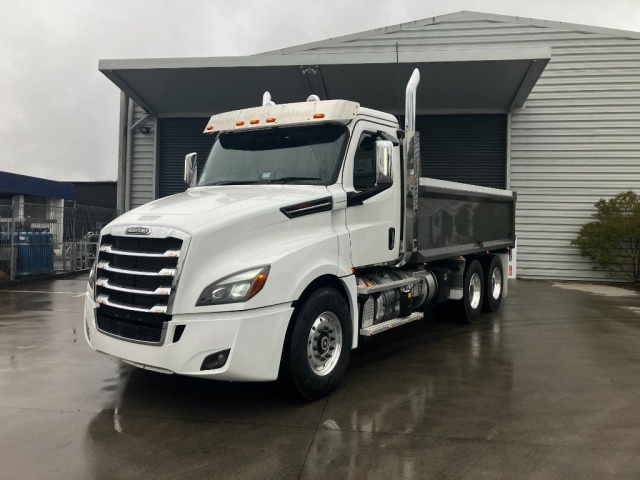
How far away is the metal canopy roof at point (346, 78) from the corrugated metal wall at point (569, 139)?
1531 mm

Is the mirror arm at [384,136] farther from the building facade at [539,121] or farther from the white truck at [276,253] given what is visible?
the building facade at [539,121]

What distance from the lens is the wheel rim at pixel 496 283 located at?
10369 mm

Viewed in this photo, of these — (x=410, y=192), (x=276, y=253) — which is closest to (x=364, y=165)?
(x=410, y=192)

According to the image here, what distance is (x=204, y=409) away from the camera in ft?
16.0

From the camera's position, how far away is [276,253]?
459 centimetres

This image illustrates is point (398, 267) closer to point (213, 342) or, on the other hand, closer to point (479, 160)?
point (213, 342)

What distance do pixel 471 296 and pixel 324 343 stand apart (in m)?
4.99

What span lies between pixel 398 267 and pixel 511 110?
12348 millimetres

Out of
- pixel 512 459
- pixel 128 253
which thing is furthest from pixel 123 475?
pixel 512 459

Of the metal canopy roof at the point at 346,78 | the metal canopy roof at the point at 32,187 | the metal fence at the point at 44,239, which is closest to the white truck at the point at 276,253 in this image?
the metal canopy roof at the point at 346,78

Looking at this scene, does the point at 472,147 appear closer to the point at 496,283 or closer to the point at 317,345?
the point at 496,283

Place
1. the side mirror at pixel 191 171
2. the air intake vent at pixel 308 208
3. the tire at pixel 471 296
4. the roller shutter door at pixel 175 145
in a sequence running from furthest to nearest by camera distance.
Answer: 1. the roller shutter door at pixel 175 145
2. the tire at pixel 471 296
3. the side mirror at pixel 191 171
4. the air intake vent at pixel 308 208

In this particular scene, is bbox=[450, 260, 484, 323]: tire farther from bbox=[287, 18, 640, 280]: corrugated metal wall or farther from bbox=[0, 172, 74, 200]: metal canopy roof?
bbox=[0, 172, 74, 200]: metal canopy roof

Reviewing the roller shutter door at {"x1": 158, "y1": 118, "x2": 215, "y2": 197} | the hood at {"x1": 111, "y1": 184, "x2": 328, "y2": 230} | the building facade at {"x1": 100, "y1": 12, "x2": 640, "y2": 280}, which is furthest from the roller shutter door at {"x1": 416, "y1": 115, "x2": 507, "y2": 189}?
the hood at {"x1": 111, "y1": 184, "x2": 328, "y2": 230}
